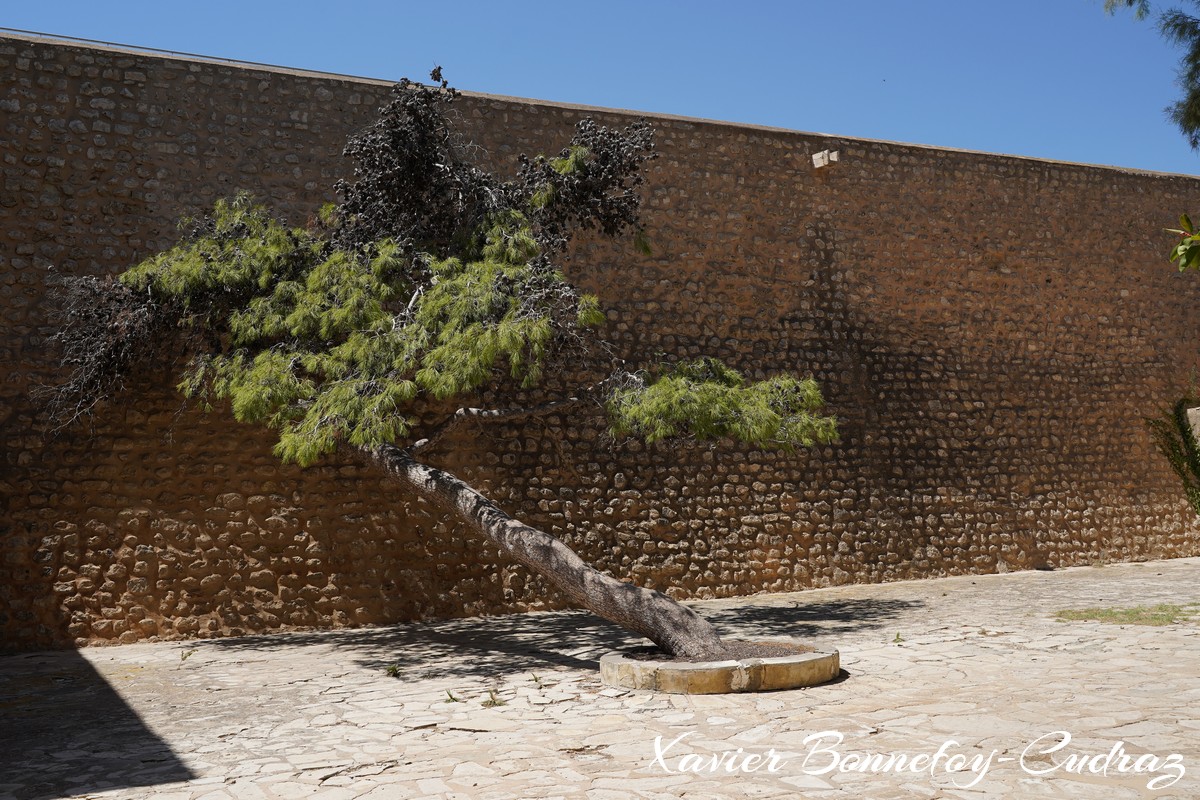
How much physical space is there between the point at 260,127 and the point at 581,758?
663 cm

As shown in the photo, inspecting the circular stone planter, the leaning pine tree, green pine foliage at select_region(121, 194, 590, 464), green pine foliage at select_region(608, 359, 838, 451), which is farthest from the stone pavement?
green pine foliage at select_region(121, 194, 590, 464)

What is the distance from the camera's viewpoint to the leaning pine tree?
6.85m

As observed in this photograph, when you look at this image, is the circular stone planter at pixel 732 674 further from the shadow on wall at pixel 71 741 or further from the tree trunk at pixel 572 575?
the shadow on wall at pixel 71 741

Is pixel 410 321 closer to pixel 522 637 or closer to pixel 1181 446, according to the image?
pixel 522 637

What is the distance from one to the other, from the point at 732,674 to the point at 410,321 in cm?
330

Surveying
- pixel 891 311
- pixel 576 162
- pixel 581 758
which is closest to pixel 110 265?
pixel 576 162

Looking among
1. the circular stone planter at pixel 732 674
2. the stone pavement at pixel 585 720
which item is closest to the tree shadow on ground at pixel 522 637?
the stone pavement at pixel 585 720

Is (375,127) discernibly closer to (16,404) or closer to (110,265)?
(110,265)

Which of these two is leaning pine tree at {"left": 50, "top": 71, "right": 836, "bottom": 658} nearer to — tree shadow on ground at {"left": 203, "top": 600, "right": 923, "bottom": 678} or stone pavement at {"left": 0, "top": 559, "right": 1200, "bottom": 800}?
tree shadow on ground at {"left": 203, "top": 600, "right": 923, "bottom": 678}

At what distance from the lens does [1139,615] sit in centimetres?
827

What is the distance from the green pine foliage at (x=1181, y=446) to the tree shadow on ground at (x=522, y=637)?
5949 mm

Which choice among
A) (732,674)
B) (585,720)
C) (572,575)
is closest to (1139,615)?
(732,674)

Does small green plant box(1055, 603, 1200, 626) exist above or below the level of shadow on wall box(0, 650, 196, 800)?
below

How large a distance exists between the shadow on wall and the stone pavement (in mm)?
19
